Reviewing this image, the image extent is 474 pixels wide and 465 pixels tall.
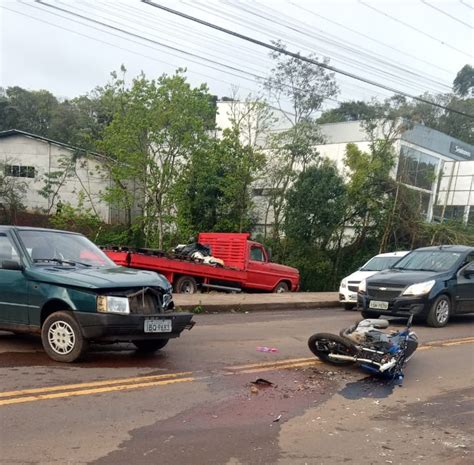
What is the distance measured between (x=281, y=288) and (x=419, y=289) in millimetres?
8827

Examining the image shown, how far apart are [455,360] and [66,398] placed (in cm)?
566

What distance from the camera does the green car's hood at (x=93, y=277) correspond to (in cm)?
640

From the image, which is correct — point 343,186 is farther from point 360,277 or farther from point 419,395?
point 419,395

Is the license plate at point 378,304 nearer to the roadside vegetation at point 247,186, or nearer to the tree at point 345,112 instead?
the roadside vegetation at point 247,186

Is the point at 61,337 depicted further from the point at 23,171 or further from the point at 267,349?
the point at 23,171

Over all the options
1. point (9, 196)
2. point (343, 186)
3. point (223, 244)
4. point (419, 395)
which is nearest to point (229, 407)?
point (419, 395)

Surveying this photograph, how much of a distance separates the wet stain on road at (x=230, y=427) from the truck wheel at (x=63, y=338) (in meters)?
1.65

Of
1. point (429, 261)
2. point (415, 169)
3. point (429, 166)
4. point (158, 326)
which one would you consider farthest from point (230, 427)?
point (429, 166)

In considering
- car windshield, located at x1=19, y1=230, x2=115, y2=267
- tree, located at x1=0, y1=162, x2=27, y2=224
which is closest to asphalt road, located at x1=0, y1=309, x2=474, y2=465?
car windshield, located at x1=19, y1=230, x2=115, y2=267

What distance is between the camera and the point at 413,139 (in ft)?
97.6

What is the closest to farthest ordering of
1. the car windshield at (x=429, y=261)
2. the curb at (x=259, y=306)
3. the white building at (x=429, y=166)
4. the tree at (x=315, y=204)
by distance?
the car windshield at (x=429, y=261) → the curb at (x=259, y=306) → the tree at (x=315, y=204) → the white building at (x=429, y=166)

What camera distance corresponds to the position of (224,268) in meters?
17.8

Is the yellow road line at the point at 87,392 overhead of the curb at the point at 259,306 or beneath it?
overhead

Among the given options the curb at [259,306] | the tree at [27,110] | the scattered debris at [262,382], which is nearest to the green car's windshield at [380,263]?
the curb at [259,306]
